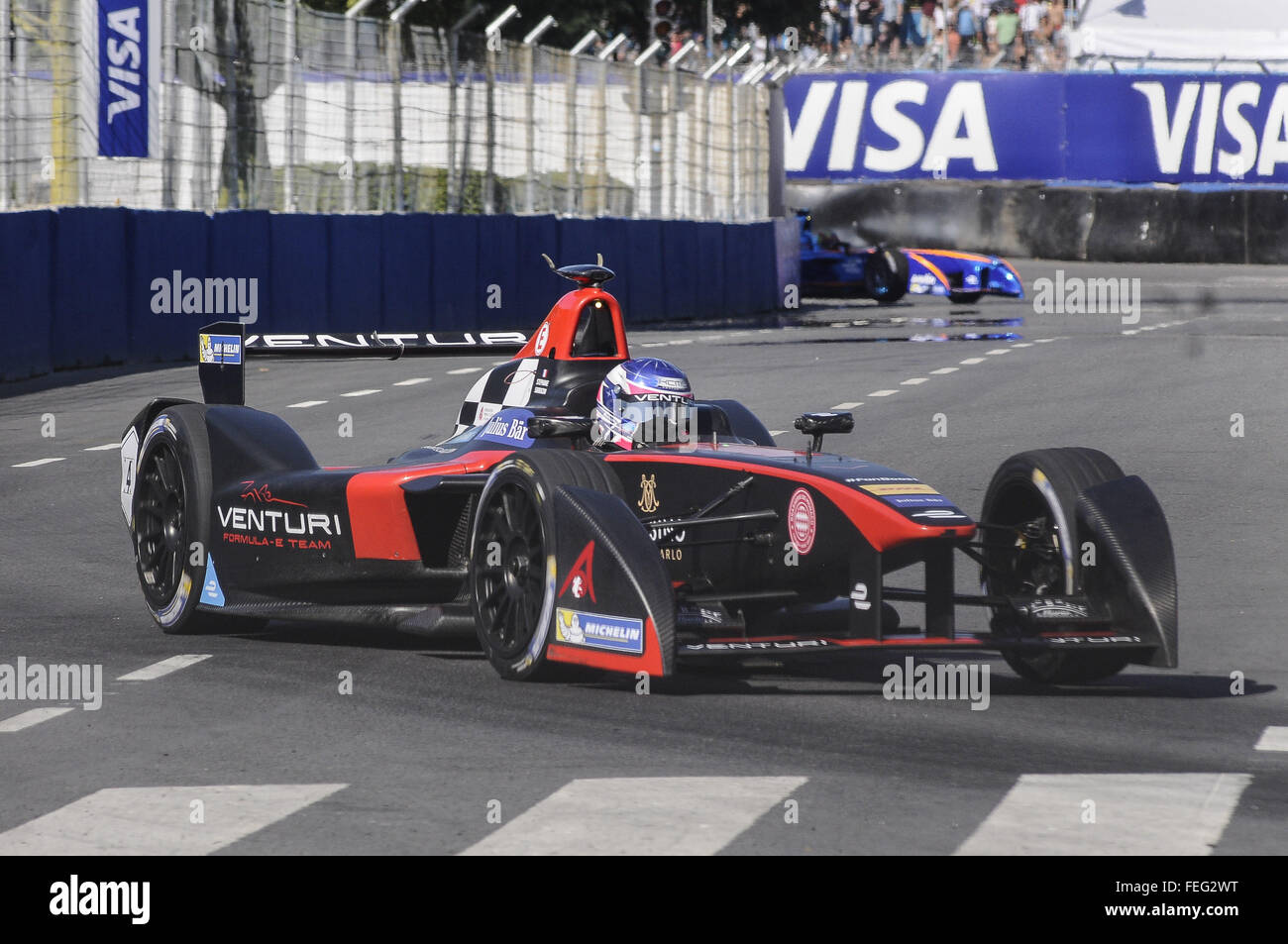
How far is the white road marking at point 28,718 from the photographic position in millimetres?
7790

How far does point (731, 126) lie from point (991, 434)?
2080 centimetres

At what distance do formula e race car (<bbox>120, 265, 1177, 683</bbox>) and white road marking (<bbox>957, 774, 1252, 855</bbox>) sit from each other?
3.73ft

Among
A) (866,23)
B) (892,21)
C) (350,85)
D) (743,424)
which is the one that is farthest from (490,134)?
(866,23)

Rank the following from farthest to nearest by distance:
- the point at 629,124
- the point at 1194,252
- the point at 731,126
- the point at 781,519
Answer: the point at 1194,252, the point at 731,126, the point at 629,124, the point at 781,519

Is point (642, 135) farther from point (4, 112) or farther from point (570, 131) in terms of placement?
point (4, 112)

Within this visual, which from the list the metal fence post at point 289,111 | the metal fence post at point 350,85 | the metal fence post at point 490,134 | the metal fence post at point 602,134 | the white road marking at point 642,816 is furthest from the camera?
the metal fence post at point 602,134

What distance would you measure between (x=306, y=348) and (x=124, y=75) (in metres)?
13.4

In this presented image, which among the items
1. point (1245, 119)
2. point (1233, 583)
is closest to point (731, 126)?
point (1245, 119)

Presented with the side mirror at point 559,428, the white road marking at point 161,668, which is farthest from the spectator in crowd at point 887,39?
the white road marking at point 161,668

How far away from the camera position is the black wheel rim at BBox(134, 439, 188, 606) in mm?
10070

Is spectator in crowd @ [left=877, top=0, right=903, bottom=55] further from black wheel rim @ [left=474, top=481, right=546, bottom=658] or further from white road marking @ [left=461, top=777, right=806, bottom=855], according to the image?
white road marking @ [left=461, top=777, right=806, bottom=855]

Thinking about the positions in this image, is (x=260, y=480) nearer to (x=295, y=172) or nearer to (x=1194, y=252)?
(x=295, y=172)
